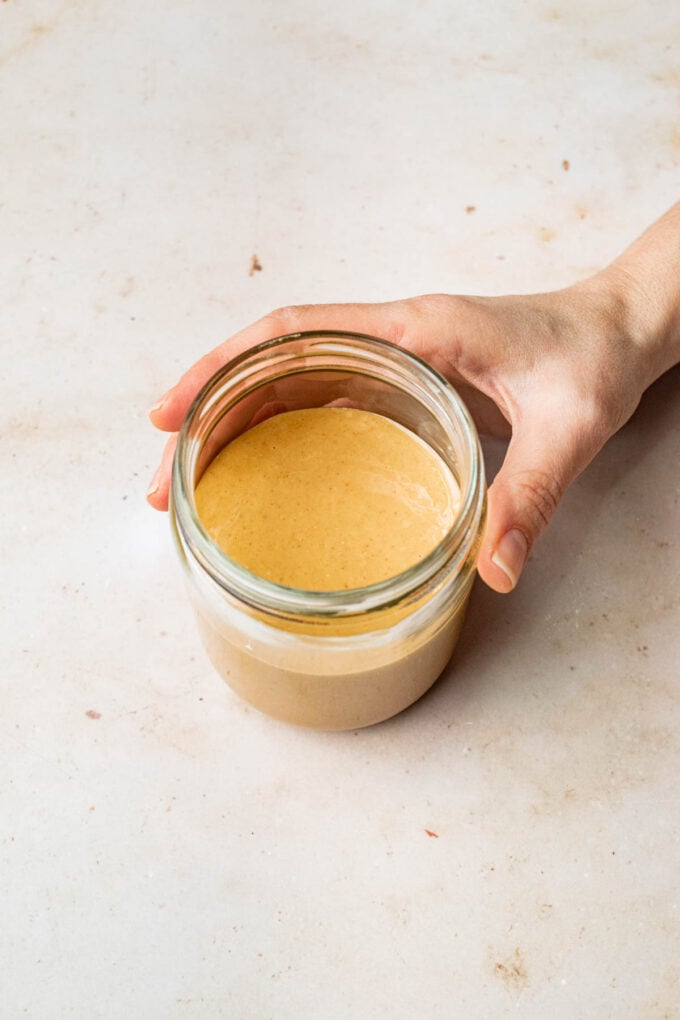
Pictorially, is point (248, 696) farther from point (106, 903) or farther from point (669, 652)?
point (669, 652)

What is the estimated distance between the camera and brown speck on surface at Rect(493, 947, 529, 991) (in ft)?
3.59

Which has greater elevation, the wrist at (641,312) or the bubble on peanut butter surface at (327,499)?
the wrist at (641,312)

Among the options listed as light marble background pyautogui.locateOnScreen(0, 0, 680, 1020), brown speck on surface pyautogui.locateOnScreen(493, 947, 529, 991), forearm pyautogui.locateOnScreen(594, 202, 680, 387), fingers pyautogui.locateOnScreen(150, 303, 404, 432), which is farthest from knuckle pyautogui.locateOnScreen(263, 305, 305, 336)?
brown speck on surface pyautogui.locateOnScreen(493, 947, 529, 991)

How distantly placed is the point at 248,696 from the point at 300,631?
0.24 metres

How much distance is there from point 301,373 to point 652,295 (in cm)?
47

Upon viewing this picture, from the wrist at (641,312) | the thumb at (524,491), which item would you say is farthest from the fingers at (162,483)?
the wrist at (641,312)

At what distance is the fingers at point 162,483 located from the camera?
1.14 meters

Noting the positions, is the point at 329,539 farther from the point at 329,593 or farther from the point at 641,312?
the point at 641,312

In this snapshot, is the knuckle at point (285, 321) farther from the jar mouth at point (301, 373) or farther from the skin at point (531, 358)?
the jar mouth at point (301, 373)

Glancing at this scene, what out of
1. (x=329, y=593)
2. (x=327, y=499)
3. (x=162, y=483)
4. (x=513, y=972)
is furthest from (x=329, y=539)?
(x=513, y=972)

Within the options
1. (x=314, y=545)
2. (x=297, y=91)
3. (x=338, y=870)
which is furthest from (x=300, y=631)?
(x=297, y=91)

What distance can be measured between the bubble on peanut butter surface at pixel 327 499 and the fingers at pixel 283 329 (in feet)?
0.44

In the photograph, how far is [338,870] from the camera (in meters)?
1.13

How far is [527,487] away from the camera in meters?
1.03
